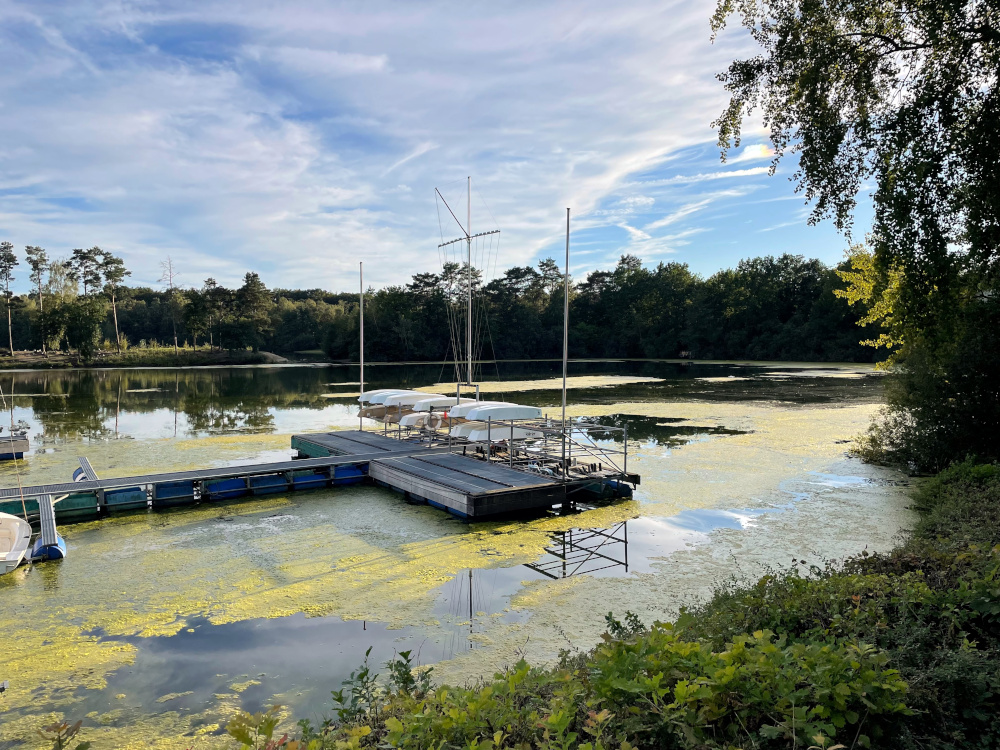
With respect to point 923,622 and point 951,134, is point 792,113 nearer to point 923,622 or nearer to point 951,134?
point 951,134

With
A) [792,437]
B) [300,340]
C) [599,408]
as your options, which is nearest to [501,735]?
[792,437]

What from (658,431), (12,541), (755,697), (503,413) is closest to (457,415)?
(503,413)

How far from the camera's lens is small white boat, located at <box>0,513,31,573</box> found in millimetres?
9305

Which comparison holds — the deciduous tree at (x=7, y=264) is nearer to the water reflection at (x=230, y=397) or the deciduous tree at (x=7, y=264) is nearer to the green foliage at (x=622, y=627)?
the water reflection at (x=230, y=397)

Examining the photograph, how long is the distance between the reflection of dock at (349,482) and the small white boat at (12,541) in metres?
1.22

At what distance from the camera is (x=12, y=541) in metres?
9.88

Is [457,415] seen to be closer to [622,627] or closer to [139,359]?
[622,627]

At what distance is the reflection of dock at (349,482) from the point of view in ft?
40.6

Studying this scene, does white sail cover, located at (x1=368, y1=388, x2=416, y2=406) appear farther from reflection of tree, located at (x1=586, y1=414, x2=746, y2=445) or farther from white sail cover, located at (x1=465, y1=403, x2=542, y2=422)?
reflection of tree, located at (x1=586, y1=414, x2=746, y2=445)

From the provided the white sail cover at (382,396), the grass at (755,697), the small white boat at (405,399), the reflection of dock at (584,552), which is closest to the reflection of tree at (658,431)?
the small white boat at (405,399)

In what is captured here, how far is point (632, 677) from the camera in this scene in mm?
3607

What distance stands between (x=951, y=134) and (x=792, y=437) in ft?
41.7

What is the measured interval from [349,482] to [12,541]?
6.95 m

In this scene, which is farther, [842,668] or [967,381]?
[967,381]
